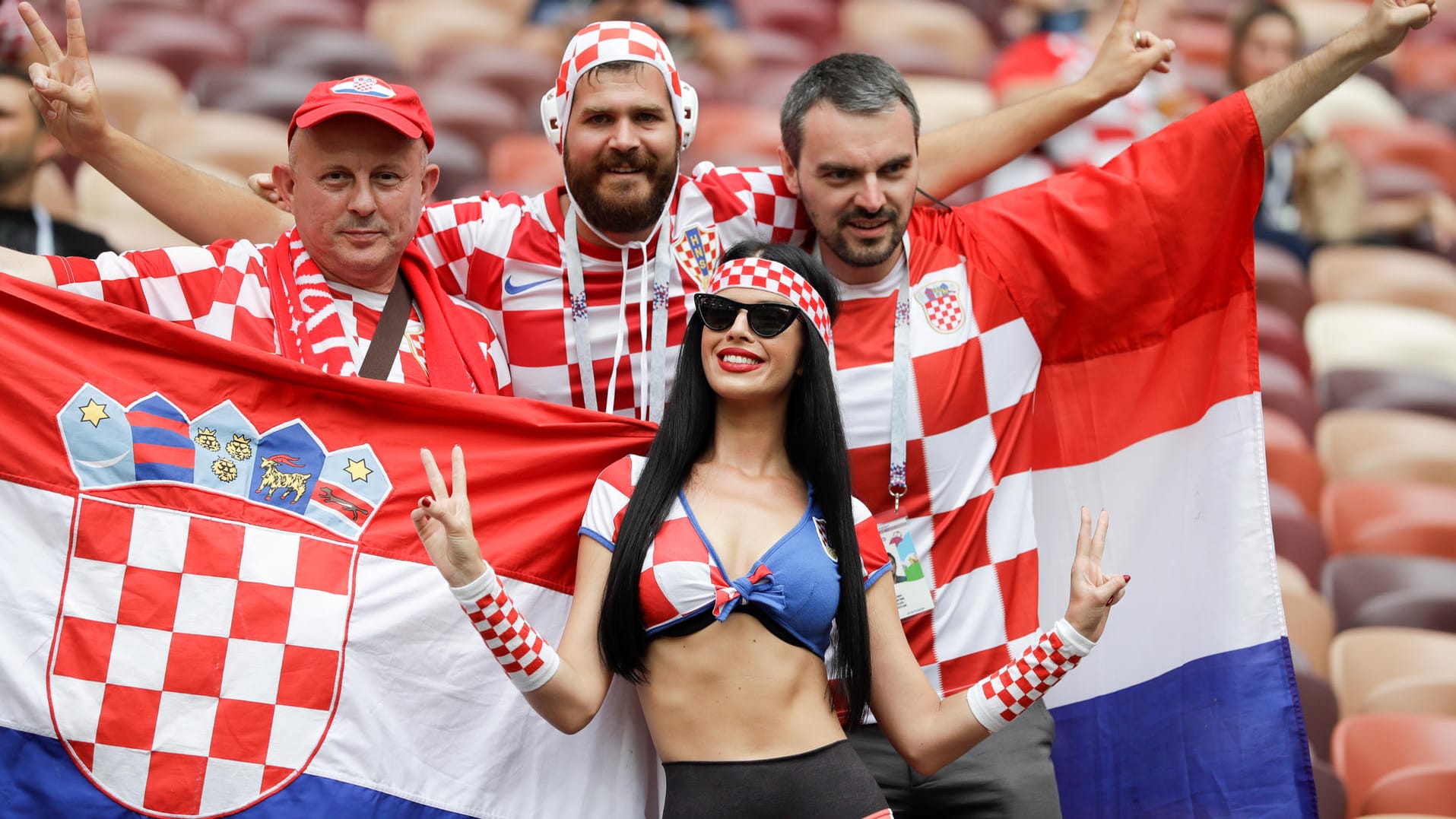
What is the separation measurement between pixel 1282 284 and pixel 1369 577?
2101 millimetres

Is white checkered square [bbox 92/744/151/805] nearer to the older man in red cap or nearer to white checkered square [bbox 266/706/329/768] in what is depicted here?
white checkered square [bbox 266/706/329/768]

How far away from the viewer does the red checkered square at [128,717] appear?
9.72ft

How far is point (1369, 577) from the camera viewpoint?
17.1 feet

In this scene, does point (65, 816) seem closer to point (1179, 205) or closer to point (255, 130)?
point (1179, 205)

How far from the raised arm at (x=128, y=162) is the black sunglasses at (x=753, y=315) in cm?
111

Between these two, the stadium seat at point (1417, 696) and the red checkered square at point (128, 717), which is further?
the stadium seat at point (1417, 696)

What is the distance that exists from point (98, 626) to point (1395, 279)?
6.19m

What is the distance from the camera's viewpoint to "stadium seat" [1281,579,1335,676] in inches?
195

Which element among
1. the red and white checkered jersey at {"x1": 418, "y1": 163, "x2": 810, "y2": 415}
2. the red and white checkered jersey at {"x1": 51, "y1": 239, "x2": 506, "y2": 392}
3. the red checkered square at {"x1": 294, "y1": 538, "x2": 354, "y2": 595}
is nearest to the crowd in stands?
the red and white checkered jersey at {"x1": 51, "y1": 239, "x2": 506, "y2": 392}

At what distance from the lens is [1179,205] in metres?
3.64

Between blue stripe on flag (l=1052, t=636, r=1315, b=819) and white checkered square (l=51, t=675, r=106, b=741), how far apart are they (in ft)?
6.91

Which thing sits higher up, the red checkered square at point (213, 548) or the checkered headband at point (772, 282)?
the checkered headband at point (772, 282)

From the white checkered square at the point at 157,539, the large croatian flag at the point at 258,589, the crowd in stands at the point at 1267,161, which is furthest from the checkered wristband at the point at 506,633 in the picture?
the crowd in stands at the point at 1267,161

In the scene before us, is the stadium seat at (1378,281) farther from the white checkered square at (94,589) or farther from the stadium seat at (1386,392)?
the white checkered square at (94,589)
